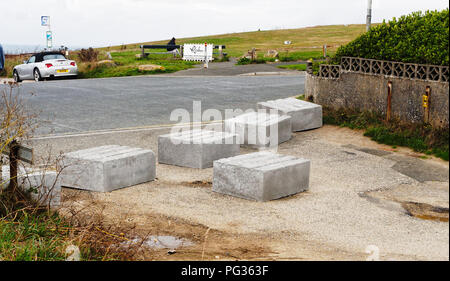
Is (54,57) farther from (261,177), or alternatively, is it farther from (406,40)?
(261,177)

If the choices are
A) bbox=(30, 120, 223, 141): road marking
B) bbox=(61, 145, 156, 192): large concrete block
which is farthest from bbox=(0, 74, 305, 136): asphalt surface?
bbox=(61, 145, 156, 192): large concrete block

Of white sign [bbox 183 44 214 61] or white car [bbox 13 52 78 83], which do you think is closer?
white car [bbox 13 52 78 83]

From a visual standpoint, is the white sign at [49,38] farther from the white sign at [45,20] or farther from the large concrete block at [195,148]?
the large concrete block at [195,148]

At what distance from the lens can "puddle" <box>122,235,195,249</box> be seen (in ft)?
19.6

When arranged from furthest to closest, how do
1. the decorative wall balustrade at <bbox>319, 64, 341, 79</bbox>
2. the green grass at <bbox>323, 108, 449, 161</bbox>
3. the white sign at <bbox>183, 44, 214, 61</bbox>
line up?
the white sign at <bbox>183, 44, 214, 61</bbox>
the decorative wall balustrade at <bbox>319, 64, 341, 79</bbox>
the green grass at <bbox>323, 108, 449, 161</bbox>

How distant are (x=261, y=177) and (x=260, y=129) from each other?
349cm

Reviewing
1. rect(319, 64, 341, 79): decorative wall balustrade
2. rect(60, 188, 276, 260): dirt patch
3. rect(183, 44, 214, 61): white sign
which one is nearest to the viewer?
rect(60, 188, 276, 260): dirt patch

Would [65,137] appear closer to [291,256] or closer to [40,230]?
[40,230]

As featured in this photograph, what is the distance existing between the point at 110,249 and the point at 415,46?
7.91m

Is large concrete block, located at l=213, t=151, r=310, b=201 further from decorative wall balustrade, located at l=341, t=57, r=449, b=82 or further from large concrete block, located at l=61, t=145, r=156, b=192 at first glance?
decorative wall balustrade, located at l=341, t=57, r=449, b=82

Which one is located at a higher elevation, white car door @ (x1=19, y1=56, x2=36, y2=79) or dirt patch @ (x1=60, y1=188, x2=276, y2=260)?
white car door @ (x1=19, y1=56, x2=36, y2=79)

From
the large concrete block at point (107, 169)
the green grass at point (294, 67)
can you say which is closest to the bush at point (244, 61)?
the green grass at point (294, 67)

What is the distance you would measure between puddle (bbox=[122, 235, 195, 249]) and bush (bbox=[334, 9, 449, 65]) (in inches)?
230
